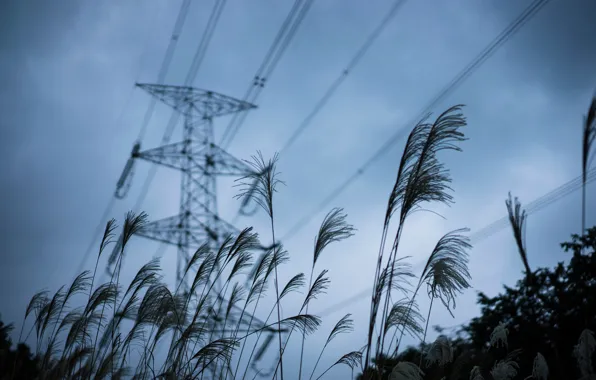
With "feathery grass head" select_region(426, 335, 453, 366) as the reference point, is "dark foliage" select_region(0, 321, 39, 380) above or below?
above

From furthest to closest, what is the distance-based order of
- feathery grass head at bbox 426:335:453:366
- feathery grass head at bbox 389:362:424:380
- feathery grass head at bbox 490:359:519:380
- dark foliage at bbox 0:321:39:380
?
dark foliage at bbox 0:321:39:380
feathery grass head at bbox 426:335:453:366
feathery grass head at bbox 490:359:519:380
feathery grass head at bbox 389:362:424:380

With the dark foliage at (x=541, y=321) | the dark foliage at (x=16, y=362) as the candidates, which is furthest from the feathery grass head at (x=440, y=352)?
the dark foliage at (x=16, y=362)

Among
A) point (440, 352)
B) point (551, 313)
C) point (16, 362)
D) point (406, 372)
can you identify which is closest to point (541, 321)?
point (551, 313)

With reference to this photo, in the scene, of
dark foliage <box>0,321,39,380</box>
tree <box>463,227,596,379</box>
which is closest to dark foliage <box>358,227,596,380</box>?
tree <box>463,227,596,379</box>

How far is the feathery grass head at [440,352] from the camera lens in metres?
2.98

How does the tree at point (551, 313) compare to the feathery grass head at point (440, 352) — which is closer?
the feathery grass head at point (440, 352)

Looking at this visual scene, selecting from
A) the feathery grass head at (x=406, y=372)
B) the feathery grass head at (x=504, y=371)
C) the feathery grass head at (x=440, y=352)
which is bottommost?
the feathery grass head at (x=504, y=371)

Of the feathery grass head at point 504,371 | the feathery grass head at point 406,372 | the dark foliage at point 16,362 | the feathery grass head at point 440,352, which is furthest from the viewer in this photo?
the dark foliage at point 16,362

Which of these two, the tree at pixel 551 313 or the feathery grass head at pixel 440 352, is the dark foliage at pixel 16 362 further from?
the tree at pixel 551 313

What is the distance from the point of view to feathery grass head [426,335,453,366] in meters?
2.98

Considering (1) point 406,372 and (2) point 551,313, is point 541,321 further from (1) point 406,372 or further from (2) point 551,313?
(1) point 406,372

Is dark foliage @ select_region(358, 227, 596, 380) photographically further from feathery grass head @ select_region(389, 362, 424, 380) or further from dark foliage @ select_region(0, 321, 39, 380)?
dark foliage @ select_region(0, 321, 39, 380)

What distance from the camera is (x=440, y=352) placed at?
10.4ft

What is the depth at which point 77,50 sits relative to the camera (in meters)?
16.1
